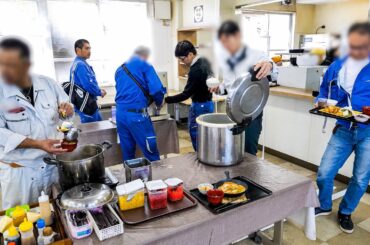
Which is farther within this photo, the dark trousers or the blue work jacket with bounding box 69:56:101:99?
the blue work jacket with bounding box 69:56:101:99

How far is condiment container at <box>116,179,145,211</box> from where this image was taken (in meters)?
0.98

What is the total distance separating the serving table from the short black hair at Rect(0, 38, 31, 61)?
632mm

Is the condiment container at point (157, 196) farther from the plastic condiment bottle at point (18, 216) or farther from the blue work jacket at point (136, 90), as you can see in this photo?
the blue work jacket at point (136, 90)

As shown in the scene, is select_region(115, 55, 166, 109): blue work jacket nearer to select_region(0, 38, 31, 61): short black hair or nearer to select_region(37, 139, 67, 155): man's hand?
select_region(37, 139, 67, 155): man's hand

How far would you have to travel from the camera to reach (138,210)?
1.01m

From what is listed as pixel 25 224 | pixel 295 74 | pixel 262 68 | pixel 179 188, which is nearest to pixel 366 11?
pixel 262 68

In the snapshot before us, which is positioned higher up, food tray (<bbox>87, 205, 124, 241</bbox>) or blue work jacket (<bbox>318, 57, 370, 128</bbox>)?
blue work jacket (<bbox>318, 57, 370, 128</bbox>)

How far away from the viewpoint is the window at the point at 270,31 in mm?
522

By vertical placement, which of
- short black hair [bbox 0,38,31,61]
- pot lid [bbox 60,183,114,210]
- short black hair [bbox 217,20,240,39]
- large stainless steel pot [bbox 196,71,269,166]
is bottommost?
pot lid [bbox 60,183,114,210]

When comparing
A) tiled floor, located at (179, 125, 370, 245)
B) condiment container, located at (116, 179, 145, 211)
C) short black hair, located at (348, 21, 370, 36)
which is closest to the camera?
short black hair, located at (348, 21, 370, 36)

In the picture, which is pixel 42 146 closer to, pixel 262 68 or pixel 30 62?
→ pixel 30 62

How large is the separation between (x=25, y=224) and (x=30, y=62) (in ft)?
1.90

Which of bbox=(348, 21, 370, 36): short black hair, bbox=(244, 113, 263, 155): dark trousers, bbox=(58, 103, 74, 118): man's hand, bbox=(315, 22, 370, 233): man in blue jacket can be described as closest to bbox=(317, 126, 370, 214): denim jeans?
bbox=(315, 22, 370, 233): man in blue jacket

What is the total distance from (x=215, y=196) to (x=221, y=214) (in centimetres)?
7
